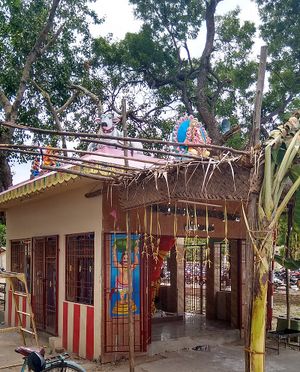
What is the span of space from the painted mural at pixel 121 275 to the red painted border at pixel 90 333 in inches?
19.1

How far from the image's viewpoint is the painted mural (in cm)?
787

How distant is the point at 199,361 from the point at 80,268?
106 inches

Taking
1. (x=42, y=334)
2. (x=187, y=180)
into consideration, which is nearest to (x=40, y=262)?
(x=42, y=334)

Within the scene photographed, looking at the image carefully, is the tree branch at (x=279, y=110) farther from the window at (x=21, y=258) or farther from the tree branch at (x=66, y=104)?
the window at (x=21, y=258)

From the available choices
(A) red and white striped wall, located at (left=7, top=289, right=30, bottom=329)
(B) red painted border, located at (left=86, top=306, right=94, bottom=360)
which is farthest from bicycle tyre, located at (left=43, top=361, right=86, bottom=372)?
(A) red and white striped wall, located at (left=7, top=289, right=30, bottom=329)

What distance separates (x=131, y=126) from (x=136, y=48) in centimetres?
Result: 312

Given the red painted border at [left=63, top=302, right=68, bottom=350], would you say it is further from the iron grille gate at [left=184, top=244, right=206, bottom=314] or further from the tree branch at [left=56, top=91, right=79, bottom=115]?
the tree branch at [left=56, top=91, right=79, bottom=115]

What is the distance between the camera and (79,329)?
8.36 metres

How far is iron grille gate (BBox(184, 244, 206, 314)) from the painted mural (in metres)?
4.13

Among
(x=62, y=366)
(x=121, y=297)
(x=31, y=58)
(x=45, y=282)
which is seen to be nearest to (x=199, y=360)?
(x=121, y=297)

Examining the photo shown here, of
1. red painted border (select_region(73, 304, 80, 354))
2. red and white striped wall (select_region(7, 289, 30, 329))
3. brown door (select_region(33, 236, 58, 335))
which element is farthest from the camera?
red and white striped wall (select_region(7, 289, 30, 329))

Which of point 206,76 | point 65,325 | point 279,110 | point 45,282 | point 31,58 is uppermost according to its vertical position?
point 206,76

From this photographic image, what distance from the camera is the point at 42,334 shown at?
32.9ft

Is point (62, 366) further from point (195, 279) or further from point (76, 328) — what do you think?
point (195, 279)
